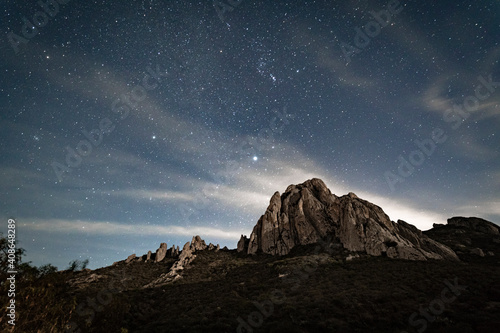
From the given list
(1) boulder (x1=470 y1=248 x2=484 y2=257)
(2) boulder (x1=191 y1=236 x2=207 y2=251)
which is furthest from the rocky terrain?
(2) boulder (x1=191 y1=236 x2=207 y2=251)

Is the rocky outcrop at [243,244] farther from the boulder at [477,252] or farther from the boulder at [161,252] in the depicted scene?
the boulder at [477,252]

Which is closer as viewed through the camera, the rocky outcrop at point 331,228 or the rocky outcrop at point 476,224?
the rocky outcrop at point 331,228

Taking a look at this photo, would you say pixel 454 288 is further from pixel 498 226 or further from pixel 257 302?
pixel 498 226

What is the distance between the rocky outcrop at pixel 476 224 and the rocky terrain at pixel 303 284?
0.39 meters

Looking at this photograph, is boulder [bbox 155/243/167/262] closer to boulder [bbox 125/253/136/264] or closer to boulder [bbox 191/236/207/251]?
boulder [bbox 125/253/136/264]

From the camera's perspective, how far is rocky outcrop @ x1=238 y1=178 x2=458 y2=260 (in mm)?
51653

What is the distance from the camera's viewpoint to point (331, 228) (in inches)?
2608

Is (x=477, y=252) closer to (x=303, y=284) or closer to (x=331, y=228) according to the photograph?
(x=331, y=228)

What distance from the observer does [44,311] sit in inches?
358

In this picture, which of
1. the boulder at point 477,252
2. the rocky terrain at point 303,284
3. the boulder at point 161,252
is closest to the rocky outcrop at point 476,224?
the rocky terrain at point 303,284

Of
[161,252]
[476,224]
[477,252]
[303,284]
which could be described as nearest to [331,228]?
[477,252]

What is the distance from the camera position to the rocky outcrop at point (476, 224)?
3029 inches

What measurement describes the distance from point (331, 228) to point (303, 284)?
3767 cm

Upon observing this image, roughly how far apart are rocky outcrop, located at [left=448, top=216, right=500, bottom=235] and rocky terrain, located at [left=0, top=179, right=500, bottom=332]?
39 centimetres
